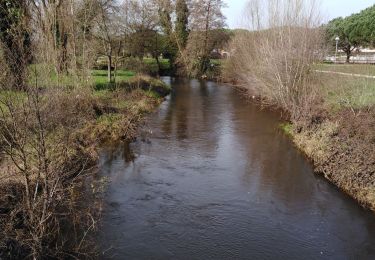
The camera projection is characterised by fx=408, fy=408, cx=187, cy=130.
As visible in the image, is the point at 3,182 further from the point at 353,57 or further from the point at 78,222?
the point at 353,57

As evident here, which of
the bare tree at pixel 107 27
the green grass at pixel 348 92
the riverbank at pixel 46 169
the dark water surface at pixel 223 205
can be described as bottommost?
the dark water surface at pixel 223 205

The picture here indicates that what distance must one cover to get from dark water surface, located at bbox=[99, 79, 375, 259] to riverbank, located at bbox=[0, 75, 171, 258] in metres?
0.83

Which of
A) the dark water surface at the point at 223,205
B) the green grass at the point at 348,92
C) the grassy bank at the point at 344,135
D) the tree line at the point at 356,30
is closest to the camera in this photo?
the dark water surface at the point at 223,205

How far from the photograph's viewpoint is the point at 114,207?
39.1 feet

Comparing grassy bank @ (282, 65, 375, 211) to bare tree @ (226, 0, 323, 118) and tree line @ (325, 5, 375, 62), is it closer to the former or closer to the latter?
bare tree @ (226, 0, 323, 118)

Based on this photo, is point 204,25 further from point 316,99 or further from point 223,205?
point 223,205

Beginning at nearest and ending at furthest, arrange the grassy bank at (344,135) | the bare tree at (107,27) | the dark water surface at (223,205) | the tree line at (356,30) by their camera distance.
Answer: the dark water surface at (223,205) → the grassy bank at (344,135) → the bare tree at (107,27) → the tree line at (356,30)

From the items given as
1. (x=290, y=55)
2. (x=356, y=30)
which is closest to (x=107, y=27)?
(x=290, y=55)

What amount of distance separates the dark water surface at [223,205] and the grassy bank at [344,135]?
524mm

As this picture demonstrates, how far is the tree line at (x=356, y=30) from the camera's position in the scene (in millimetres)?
49625

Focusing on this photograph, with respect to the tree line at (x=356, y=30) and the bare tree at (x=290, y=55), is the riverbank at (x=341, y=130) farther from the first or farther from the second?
the tree line at (x=356, y=30)

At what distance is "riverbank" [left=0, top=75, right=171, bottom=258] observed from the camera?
812cm

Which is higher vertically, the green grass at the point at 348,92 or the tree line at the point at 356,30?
the tree line at the point at 356,30

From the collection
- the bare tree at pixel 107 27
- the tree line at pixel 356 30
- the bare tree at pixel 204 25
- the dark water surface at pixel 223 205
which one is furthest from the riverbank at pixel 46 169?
the tree line at pixel 356 30
